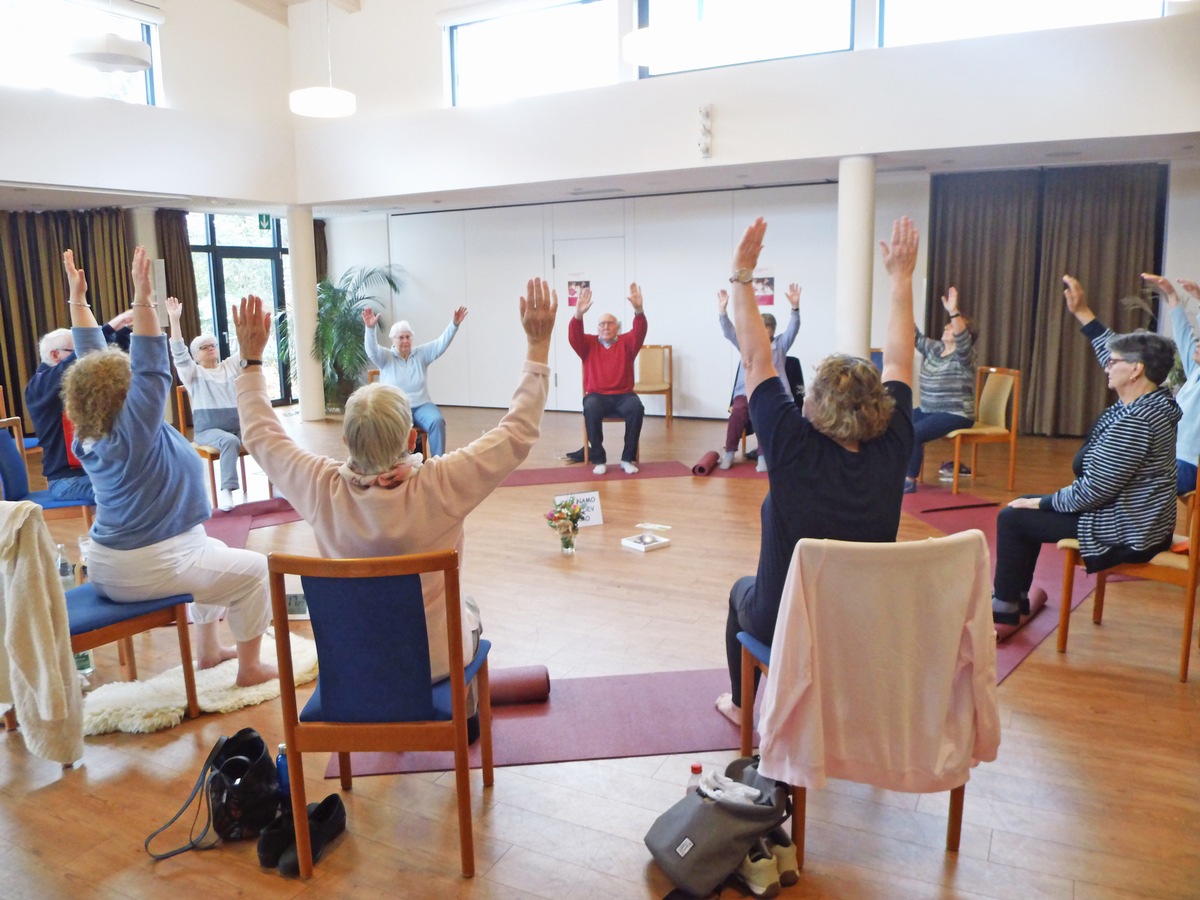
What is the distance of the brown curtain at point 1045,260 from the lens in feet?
26.1

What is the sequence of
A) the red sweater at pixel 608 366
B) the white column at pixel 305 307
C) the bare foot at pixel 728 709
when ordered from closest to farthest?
the bare foot at pixel 728 709, the red sweater at pixel 608 366, the white column at pixel 305 307

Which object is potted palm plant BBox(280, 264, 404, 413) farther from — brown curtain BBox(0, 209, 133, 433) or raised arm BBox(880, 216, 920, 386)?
raised arm BBox(880, 216, 920, 386)

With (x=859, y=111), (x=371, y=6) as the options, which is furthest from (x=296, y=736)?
(x=371, y=6)

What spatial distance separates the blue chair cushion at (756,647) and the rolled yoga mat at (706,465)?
4.46 metres

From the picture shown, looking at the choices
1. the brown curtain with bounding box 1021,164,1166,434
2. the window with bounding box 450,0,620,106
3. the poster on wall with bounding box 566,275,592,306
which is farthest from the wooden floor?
the poster on wall with bounding box 566,275,592,306

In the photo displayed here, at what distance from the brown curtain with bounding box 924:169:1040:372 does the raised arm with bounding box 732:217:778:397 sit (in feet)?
22.5

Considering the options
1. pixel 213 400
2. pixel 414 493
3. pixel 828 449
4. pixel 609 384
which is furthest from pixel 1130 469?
pixel 213 400

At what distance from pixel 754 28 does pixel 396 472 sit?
Answer: 22.8ft

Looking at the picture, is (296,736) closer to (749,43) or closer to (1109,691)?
(1109,691)

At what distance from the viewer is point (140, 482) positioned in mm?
2984

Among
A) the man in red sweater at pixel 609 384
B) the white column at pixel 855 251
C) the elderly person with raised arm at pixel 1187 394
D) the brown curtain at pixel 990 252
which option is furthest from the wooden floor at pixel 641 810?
the brown curtain at pixel 990 252

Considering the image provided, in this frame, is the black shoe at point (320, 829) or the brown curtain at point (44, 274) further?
the brown curtain at point (44, 274)

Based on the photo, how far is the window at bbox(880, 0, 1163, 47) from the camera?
6766 mm

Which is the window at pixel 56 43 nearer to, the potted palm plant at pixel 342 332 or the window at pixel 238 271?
the window at pixel 238 271
